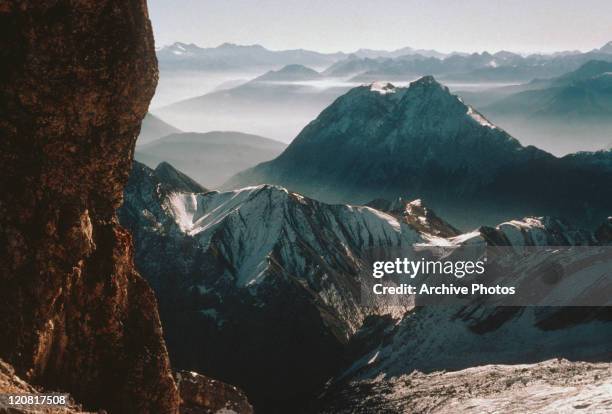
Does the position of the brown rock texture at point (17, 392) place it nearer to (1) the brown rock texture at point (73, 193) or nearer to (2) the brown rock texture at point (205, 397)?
(1) the brown rock texture at point (73, 193)

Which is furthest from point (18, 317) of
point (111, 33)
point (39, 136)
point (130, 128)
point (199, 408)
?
point (199, 408)

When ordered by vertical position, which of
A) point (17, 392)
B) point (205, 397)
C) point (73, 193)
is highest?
point (73, 193)

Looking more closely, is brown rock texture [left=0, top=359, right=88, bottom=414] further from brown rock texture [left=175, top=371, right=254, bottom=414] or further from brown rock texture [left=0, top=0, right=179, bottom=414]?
brown rock texture [left=175, top=371, right=254, bottom=414]

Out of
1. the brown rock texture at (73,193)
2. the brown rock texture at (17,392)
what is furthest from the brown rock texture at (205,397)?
the brown rock texture at (17,392)

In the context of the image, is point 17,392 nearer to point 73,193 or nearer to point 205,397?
point 73,193

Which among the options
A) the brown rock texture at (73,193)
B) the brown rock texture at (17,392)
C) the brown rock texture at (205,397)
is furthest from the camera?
the brown rock texture at (205,397)

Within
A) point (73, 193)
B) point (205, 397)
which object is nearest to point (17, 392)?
point (73, 193)
